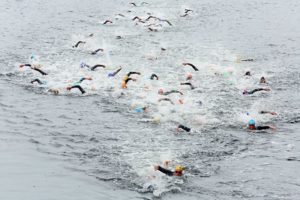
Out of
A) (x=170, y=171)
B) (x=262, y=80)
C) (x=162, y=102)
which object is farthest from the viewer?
(x=262, y=80)

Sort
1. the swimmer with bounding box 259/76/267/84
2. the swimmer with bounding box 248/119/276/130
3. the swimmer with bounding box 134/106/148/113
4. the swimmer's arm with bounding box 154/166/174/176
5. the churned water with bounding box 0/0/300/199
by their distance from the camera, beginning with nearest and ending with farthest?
1. the swimmer's arm with bounding box 154/166/174/176
2. the churned water with bounding box 0/0/300/199
3. the swimmer with bounding box 248/119/276/130
4. the swimmer with bounding box 134/106/148/113
5. the swimmer with bounding box 259/76/267/84

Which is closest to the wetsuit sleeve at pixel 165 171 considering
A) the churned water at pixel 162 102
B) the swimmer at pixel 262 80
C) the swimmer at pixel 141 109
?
the churned water at pixel 162 102

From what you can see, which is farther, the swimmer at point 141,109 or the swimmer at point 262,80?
the swimmer at point 262,80

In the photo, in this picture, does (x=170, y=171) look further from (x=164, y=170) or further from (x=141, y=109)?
(x=141, y=109)

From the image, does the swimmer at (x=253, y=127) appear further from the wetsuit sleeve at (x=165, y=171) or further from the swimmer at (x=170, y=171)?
the wetsuit sleeve at (x=165, y=171)

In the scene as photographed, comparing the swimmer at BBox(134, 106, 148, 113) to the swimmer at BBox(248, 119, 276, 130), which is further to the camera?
the swimmer at BBox(134, 106, 148, 113)

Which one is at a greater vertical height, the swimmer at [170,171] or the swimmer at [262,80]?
the swimmer at [262,80]

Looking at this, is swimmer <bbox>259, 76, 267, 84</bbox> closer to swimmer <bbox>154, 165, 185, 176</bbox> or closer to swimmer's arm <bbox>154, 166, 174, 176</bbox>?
swimmer <bbox>154, 165, 185, 176</bbox>

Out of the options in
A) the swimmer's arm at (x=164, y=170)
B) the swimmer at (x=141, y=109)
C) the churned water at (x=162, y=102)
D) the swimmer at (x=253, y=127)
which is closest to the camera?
the swimmer's arm at (x=164, y=170)

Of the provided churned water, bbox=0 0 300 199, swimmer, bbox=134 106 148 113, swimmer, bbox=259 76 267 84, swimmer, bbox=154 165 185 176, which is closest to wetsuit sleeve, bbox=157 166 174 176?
swimmer, bbox=154 165 185 176

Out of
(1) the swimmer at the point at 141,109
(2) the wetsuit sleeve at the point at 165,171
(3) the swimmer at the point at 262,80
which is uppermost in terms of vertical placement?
(3) the swimmer at the point at 262,80

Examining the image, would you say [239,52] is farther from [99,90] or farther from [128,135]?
[128,135]

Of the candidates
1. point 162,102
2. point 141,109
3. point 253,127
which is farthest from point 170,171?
point 162,102

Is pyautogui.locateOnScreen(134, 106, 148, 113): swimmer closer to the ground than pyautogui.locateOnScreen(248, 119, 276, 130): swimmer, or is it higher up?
higher up
